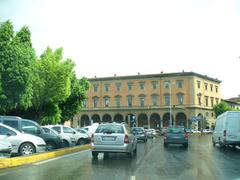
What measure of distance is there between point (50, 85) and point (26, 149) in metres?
26.3

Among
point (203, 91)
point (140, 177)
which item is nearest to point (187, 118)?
point (203, 91)

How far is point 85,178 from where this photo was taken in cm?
1145

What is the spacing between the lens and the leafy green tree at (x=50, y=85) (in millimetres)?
42906

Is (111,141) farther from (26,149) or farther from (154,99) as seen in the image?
(154,99)

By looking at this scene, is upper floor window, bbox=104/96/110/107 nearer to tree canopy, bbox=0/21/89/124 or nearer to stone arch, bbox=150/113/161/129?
stone arch, bbox=150/113/161/129

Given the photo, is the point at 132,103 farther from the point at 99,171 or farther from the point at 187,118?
the point at 99,171

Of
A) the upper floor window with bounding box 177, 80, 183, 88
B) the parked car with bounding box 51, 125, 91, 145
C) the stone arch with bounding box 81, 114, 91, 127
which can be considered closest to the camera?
the parked car with bounding box 51, 125, 91, 145

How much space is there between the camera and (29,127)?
20.2 meters

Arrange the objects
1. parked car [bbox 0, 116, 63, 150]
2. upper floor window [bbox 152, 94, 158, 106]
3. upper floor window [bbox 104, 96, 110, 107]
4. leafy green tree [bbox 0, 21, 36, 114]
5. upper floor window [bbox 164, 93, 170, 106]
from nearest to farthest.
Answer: parked car [bbox 0, 116, 63, 150] < leafy green tree [bbox 0, 21, 36, 114] < upper floor window [bbox 164, 93, 170, 106] < upper floor window [bbox 152, 94, 158, 106] < upper floor window [bbox 104, 96, 110, 107]

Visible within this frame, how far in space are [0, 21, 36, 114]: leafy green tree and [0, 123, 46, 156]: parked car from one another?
11.9 m

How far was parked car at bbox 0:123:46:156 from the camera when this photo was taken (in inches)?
674

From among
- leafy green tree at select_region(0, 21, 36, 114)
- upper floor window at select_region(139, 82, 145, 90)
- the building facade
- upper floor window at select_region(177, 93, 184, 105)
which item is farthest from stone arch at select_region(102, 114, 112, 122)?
leafy green tree at select_region(0, 21, 36, 114)

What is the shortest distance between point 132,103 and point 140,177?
9571cm

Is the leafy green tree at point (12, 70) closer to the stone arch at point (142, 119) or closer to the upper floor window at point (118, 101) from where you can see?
the stone arch at point (142, 119)
